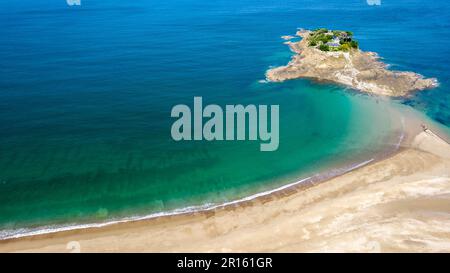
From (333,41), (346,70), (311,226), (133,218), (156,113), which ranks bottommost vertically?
(133,218)

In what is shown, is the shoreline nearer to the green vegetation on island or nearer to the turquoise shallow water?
the turquoise shallow water

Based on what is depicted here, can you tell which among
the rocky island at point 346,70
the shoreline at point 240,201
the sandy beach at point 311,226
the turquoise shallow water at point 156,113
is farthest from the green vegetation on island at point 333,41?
the sandy beach at point 311,226

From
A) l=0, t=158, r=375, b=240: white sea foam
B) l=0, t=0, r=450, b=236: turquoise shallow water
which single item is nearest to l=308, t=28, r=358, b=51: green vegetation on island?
l=0, t=0, r=450, b=236: turquoise shallow water

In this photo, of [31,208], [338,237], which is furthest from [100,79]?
[338,237]

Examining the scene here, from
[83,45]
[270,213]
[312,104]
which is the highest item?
[83,45]

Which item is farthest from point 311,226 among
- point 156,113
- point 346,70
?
point 346,70

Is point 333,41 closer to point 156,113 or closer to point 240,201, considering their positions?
point 156,113
